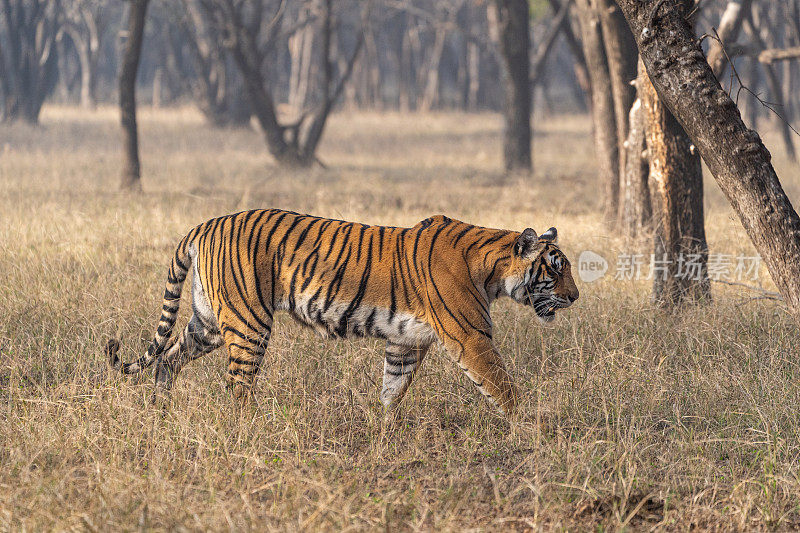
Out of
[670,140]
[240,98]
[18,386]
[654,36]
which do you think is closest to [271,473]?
[18,386]

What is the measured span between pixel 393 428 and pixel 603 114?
596cm

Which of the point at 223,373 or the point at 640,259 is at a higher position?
the point at 640,259

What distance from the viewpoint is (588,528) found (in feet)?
10.3

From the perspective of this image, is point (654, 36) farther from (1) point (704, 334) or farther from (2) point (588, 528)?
(2) point (588, 528)

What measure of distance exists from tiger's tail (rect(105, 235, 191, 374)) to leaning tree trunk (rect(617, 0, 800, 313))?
239cm

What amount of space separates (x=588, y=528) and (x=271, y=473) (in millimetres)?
1208

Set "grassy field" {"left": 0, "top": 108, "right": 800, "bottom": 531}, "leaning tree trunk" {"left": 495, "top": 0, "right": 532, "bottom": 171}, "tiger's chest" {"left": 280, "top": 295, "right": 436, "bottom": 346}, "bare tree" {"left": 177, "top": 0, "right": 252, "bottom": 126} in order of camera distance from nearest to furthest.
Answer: "grassy field" {"left": 0, "top": 108, "right": 800, "bottom": 531}, "tiger's chest" {"left": 280, "top": 295, "right": 436, "bottom": 346}, "leaning tree trunk" {"left": 495, "top": 0, "right": 532, "bottom": 171}, "bare tree" {"left": 177, "top": 0, "right": 252, "bottom": 126}

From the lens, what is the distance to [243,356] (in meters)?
4.02

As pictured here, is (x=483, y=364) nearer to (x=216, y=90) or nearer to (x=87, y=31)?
(x=216, y=90)

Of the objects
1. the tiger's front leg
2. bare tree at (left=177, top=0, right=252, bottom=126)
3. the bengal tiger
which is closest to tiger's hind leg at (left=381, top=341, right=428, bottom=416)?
the bengal tiger

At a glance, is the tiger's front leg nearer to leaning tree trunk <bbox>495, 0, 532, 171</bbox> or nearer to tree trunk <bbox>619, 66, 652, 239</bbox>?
tree trunk <bbox>619, 66, 652, 239</bbox>

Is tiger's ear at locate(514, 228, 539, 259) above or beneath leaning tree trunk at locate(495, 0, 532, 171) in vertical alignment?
beneath

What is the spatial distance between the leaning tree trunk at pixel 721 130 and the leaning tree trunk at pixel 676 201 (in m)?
1.79

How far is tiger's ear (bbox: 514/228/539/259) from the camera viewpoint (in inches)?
150
